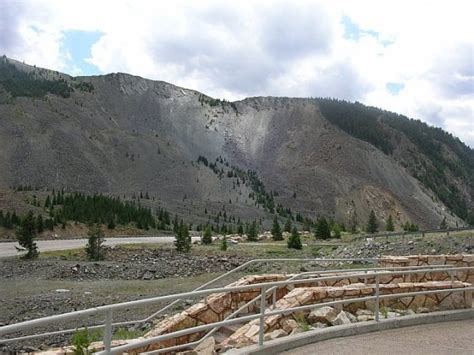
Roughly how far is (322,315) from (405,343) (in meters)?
1.59

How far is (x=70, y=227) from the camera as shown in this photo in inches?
2758

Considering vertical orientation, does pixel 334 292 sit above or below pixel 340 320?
above

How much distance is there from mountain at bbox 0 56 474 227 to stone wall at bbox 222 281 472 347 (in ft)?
300

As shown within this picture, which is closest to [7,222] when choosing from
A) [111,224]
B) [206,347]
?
[111,224]

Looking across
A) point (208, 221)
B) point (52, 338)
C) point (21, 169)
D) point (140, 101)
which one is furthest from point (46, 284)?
point (140, 101)

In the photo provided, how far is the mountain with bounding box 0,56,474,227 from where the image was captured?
4739 inches

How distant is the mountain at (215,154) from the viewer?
120 meters

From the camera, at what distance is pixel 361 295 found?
36.5ft

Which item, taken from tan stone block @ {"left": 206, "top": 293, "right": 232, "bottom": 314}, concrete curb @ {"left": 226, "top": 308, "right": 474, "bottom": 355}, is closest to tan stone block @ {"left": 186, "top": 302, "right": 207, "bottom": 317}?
tan stone block @ {"left": 206, "top": 293, "right": 232, "bottom": 314}

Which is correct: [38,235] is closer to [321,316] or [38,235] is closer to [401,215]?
[321,316]

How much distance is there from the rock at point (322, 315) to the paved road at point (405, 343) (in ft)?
2.66

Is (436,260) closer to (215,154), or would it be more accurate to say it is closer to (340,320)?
(340,320)

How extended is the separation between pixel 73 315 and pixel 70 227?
6810 centimetres

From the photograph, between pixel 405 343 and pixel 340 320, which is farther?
pixel 340 320
